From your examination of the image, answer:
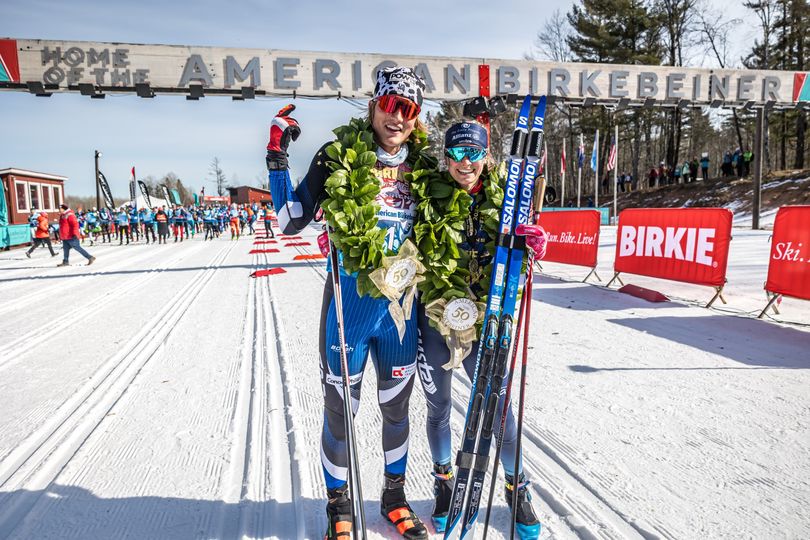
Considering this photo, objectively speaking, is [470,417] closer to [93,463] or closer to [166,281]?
[93,463]

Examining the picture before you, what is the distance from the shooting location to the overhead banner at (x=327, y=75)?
9945 mm

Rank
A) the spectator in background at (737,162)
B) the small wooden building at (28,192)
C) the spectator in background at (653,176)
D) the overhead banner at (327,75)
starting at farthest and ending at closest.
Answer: the spectator in background at (653,176) < the small wooden building at (28,192) < the spectator in background at (737,162) < the overhead banner at (327,75)

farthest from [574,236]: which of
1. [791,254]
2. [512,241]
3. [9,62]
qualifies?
[9,62]

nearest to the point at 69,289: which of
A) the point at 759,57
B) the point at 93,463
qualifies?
the point at 93,463

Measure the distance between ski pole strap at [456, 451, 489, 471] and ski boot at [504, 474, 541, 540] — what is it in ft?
0.70

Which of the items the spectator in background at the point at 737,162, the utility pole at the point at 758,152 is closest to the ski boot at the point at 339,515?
the utility pole at the point at 758,152

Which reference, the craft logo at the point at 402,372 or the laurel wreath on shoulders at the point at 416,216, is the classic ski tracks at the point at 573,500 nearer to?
the craft logo at the point at 402,372

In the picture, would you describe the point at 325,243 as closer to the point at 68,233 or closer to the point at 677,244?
the point at 677,244

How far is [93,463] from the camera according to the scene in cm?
284

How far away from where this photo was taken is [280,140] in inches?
83.3

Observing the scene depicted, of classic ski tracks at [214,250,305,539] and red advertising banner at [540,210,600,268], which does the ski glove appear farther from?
red advertising banner at [540,210,600,268]

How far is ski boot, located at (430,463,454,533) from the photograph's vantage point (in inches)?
89.7

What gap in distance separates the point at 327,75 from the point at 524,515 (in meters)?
10.7

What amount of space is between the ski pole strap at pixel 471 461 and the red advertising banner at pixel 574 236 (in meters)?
7.25
